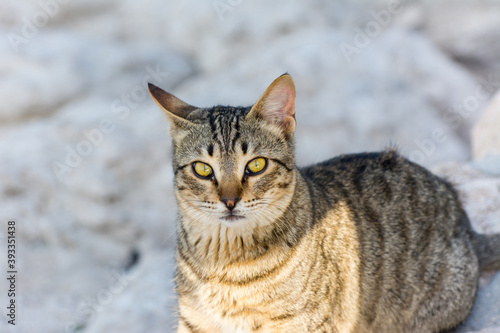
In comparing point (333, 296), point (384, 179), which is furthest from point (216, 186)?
point (384, 179)

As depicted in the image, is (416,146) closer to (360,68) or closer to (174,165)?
(360,68)

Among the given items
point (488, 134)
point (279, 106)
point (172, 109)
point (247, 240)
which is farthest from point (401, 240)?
point (488, 134)

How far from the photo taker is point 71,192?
7.27m

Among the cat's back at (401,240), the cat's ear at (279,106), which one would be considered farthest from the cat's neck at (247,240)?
the cat's ear at (279,106)

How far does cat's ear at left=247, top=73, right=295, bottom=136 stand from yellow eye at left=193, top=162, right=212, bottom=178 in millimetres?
413

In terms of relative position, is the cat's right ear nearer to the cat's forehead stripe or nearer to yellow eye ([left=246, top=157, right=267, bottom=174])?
the cat's forehead stripe

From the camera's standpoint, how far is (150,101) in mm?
8297

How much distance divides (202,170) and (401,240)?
1550 millimetres

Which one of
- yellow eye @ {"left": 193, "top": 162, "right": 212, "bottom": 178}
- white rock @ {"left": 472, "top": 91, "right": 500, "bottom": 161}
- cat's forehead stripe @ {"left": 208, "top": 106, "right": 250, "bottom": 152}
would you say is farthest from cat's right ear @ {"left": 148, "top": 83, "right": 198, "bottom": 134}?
white rock @ {"left": 472, "top": 91, "right": 500, "bottom": 161}

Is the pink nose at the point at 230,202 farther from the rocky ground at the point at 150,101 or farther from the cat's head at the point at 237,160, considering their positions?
the rocky ground at the point at 150,101

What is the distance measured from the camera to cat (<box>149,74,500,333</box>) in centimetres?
309

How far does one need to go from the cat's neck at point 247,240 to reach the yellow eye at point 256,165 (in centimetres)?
31

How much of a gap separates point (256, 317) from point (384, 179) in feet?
4.77

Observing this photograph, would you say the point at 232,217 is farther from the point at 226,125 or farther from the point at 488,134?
the point at 488,134
